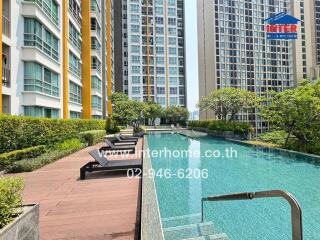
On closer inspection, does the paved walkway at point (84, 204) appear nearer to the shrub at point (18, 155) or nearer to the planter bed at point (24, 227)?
the shrub at point (18, 155)

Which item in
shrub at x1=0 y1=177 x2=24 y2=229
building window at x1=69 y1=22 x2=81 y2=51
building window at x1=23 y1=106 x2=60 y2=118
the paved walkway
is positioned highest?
building window at x1=69 y1=22 x2=81 y2=51

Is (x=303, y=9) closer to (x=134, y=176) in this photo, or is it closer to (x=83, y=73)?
(x=83, y=73)

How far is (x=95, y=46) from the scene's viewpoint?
1533 inches

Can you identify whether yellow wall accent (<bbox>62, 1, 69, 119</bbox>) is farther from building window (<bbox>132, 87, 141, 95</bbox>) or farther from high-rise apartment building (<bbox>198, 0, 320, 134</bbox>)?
high-rise apartment building (<bbox>198, 0, 320, 134</bbox>)

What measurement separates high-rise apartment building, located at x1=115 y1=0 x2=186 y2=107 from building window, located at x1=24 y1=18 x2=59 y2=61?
57.2 meters

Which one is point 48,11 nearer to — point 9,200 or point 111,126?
point 111,126

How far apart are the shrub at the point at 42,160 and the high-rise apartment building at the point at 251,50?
68386 millimetres

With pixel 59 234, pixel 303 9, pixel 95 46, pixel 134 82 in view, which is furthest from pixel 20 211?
pixel 303 9

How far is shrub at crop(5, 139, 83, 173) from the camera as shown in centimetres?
1143

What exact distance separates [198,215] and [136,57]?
7725cm

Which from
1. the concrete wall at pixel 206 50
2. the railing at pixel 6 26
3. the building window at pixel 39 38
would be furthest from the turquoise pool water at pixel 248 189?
the concrete wall at pixel 206 50

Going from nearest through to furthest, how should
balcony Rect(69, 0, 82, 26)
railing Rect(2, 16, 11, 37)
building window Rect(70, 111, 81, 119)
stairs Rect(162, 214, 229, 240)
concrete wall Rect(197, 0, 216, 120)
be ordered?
stairs Rect(162, 214, 229, 240) < railing Rect(2, 16, 11, 37) < building window Rect(70, 111, 81, 119) < balcony Rect(69, 0, 82, 26) < concrete wall Rect(197, 0, 216, 120)

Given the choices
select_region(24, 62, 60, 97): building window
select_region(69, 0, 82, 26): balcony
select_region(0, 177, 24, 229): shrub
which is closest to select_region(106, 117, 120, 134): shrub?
select_region(69, 0, 82, 26): balcony

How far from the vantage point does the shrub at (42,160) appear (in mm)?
11430
